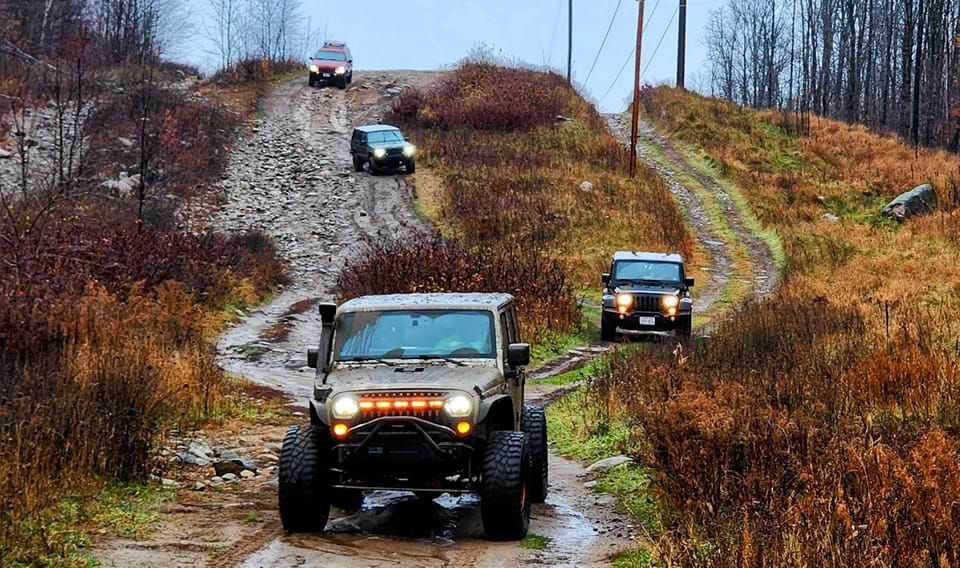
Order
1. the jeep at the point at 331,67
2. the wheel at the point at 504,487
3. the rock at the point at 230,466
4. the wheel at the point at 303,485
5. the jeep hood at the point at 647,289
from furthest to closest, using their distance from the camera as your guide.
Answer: the jeep at the point at 331,67 → the jeep hood at the point at 647,289 → the rock at the point at 230,466 → the wheel at the point at 303,485 → the wheel at the point at 504,487

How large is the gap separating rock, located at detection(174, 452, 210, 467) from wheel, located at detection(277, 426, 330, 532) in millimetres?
2947

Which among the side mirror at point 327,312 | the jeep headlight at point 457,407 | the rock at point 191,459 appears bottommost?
the rock at point 191,459

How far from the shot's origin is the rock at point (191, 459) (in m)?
10.9

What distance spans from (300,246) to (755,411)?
79.0 feet

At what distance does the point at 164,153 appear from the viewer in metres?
36.2

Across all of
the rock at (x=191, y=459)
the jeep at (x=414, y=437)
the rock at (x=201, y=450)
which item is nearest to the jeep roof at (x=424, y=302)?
the jeep at (x=414, y=437)

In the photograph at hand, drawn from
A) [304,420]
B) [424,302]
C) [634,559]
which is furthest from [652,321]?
[634,559]

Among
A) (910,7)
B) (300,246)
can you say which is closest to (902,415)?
(300,246)

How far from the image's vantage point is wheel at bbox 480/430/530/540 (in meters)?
8.00

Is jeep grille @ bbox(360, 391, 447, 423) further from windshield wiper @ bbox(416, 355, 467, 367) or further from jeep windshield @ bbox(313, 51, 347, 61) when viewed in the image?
jeep windshield @ bbox(313, 51, 347, 61)

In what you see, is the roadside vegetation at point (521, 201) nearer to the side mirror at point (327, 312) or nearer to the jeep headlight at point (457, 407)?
the side mirror at point (327, 312)

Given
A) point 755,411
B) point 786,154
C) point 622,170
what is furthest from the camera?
point 786,154

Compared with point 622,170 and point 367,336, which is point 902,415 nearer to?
point 367,336

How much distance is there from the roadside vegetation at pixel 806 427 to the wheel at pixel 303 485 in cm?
258
